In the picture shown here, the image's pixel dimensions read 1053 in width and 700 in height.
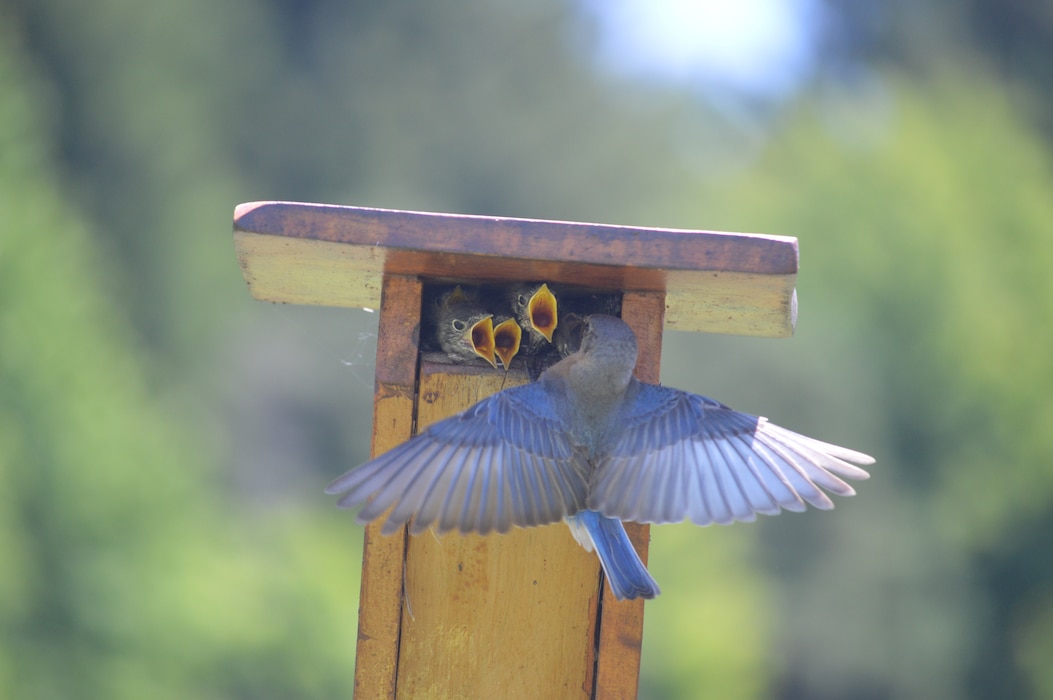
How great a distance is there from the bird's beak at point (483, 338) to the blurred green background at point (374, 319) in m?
3.62

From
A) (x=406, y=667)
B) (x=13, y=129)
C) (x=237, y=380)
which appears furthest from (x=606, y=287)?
(x=237, y=380)

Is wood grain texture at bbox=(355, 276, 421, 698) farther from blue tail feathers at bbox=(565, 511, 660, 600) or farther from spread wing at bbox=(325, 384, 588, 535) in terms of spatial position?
blue tail feathers at bbox=(565, 511, 660, 600)

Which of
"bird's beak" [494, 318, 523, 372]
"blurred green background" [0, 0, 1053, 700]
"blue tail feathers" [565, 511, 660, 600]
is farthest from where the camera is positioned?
"blurred green background" [0, 0, 1053, 700]

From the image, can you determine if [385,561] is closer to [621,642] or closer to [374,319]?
[621,642]

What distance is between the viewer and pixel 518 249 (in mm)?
3330

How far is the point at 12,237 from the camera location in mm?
7230

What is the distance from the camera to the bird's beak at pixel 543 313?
157 inches

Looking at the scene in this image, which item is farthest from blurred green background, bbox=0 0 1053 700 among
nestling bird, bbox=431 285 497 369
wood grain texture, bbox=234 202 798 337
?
wood grain texture, bbox=234 202 798 337

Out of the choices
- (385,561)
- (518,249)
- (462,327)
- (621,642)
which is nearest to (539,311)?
(462,327)

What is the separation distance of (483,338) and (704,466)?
0.96 metres

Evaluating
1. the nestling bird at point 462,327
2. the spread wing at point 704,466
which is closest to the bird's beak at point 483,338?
the nestling bird at point 462,327

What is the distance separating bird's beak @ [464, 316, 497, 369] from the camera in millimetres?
3963

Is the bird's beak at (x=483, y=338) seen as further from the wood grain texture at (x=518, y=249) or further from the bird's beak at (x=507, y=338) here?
the wood grain texture at (x=518, y=249)

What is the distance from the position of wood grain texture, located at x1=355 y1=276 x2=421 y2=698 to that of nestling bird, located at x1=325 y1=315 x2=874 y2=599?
10.4 inches
